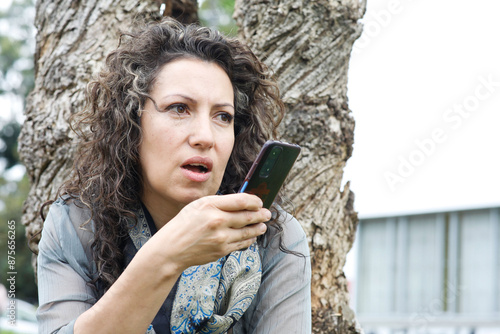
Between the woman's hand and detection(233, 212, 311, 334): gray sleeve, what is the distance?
649 mm

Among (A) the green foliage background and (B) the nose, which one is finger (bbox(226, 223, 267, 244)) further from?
(A) the green foliage background

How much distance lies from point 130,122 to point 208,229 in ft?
2.48

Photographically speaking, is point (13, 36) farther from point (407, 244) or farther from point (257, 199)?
point (257, 199)

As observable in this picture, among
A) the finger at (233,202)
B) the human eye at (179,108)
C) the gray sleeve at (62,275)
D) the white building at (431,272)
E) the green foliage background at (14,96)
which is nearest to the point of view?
the finger at (233,202)

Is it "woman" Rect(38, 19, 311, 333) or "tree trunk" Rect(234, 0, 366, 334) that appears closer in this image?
"woman" Rect(38, 19, 311, 333)

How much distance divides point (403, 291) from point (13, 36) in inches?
798

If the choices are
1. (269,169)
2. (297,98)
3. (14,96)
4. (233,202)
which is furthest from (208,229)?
(14,96)

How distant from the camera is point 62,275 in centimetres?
211

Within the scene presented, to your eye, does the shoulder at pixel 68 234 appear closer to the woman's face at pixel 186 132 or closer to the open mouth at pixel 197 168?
the woman's face at pixel 186 132

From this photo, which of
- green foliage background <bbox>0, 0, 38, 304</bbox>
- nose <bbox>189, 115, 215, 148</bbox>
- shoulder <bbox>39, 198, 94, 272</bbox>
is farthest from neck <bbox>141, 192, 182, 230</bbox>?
green foliage background <bbox>0, 0, 38, 304</bbox>

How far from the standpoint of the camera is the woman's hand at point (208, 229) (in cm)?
167

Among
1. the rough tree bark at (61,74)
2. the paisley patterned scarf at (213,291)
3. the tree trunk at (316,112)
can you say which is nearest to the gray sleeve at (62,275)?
the paisley patterned scarf at (213,291)

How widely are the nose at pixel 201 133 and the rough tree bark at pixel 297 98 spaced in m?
1.04

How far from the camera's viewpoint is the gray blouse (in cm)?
204
